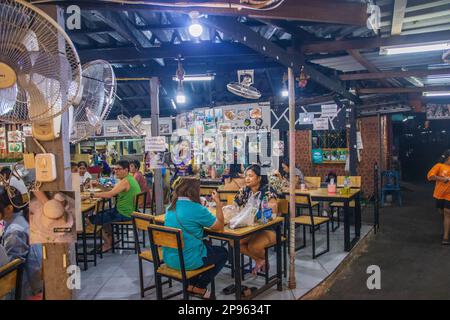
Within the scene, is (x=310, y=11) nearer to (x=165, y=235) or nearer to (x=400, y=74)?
(x=165, y=235)

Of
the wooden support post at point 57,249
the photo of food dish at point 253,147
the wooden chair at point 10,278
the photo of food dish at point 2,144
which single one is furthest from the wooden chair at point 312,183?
the photo of food dish at point 2,144

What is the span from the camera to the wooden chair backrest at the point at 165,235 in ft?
11.2

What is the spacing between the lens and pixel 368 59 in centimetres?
599

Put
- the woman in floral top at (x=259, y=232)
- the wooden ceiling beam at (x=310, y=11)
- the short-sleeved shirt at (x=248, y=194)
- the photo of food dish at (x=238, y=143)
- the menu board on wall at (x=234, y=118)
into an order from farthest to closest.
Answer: the photo of food dish at (x=238, y=143) → the menu board on wall at (x=234, y=118) → the short-sleeved shirt at (x=248, y=194) → the woman in floral top at (x=259, y=232) → the wooden ceiling beam at (x=310, y=11)

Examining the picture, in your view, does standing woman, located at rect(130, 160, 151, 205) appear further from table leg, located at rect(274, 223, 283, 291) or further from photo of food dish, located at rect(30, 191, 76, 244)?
photo of food dish, located at rect(30, 191, 76, 244)

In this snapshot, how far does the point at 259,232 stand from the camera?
14.9 ft

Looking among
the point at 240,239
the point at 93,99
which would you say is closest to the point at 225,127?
the point at 240,239

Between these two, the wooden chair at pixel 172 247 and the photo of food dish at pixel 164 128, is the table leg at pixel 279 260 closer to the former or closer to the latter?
the wooden chair at pixel 172 247

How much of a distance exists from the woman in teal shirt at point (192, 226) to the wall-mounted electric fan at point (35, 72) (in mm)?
1834

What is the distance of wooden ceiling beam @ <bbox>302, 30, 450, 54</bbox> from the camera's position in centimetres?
450

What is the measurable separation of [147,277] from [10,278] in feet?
8.69

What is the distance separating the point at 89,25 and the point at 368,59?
4.57m
